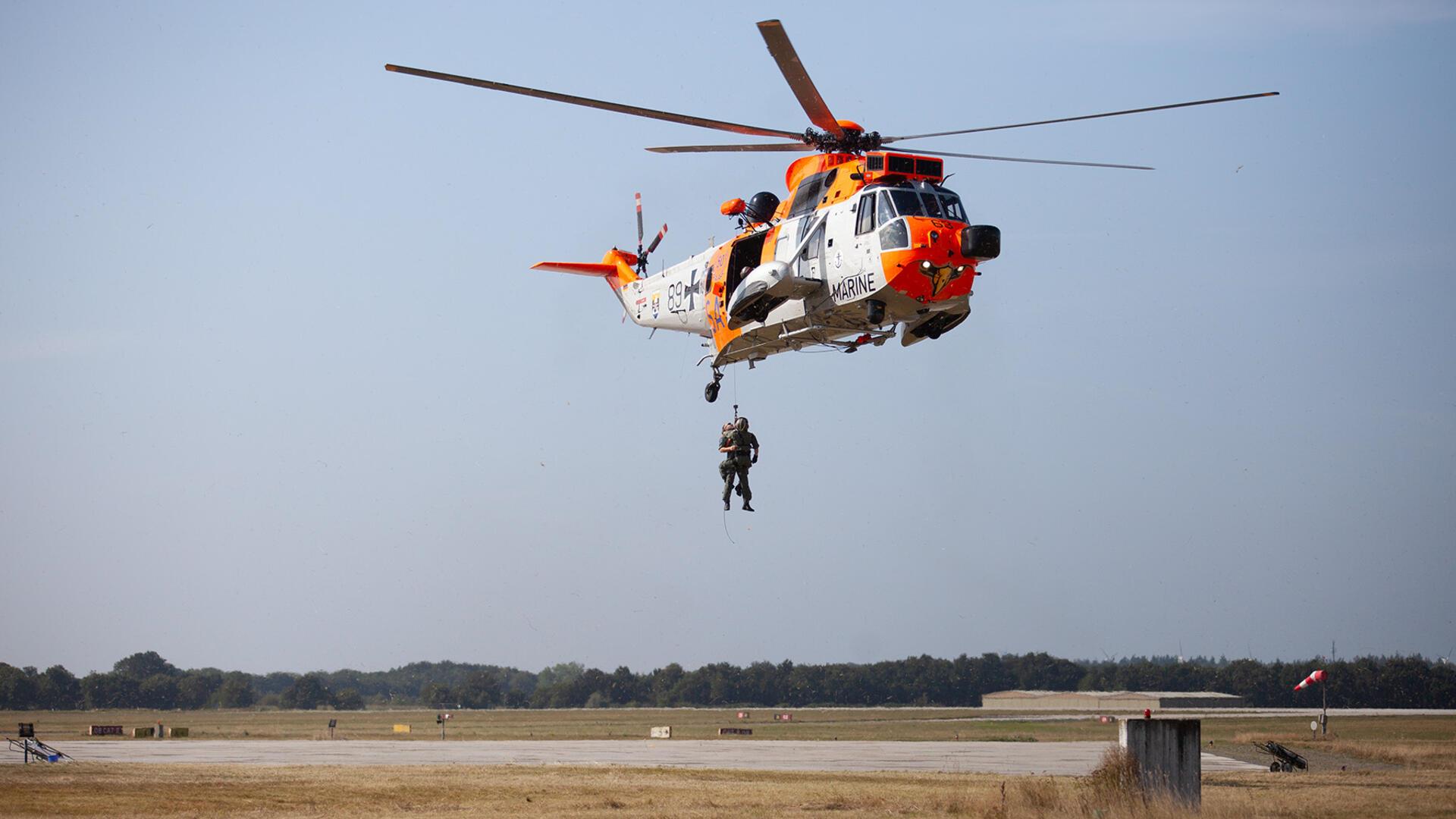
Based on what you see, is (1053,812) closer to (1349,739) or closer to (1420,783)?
(1420,783)

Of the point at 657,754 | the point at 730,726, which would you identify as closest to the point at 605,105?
the point at 657,754

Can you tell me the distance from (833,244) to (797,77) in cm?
319

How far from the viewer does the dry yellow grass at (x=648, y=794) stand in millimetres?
27906

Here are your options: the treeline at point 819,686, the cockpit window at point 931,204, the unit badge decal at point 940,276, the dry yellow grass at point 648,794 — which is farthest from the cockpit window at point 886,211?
the treeline at point 819,686

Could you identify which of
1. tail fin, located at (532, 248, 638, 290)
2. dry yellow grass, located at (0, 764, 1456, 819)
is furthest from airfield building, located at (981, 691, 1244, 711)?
tail fin, located at (532, 248, 638, 290)

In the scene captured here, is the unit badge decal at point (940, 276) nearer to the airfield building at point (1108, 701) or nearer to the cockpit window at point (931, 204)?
the cockpit window at point (931, 204)

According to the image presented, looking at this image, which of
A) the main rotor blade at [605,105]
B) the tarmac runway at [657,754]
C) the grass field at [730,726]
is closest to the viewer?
the main rotor blade at [605,105]

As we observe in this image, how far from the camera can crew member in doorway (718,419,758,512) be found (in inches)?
1126

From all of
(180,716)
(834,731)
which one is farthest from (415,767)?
(180,716)

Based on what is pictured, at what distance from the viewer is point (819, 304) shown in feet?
84.8

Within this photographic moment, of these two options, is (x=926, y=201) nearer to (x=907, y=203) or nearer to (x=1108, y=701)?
(x=907, y=203)

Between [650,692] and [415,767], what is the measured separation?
90.0m

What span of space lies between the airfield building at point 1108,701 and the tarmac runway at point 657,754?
38.1 m

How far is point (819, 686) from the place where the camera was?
405ft
